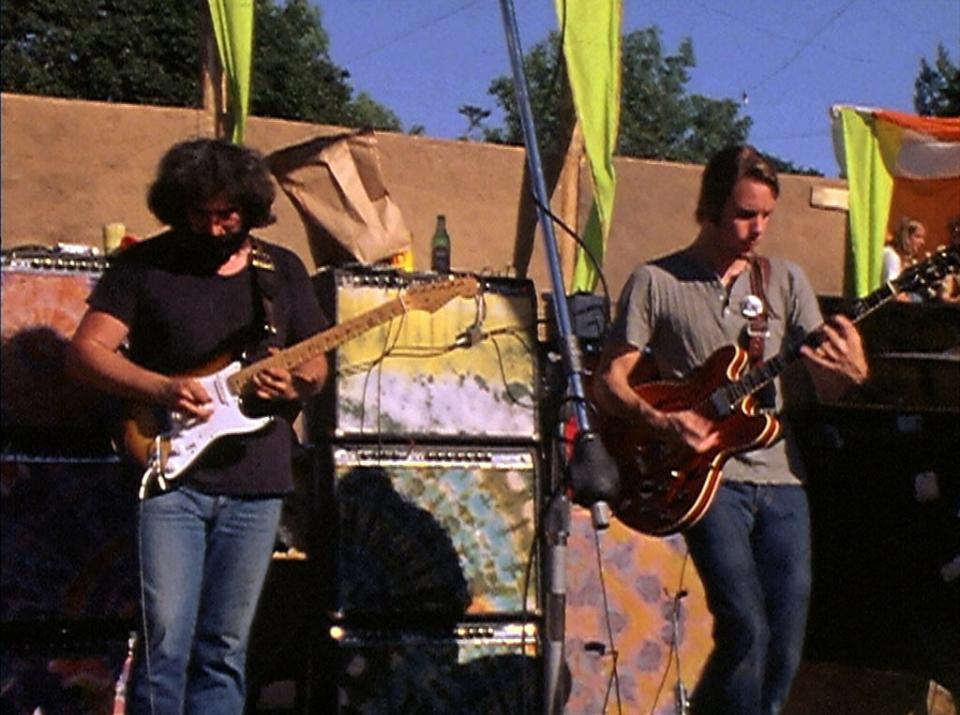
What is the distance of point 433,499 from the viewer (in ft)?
15.9

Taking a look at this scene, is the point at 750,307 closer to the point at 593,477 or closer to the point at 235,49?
the point at 593,477

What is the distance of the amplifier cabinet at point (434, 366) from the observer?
483 cm

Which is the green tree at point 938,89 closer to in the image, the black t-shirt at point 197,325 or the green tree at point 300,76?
the green tree at point 300,76

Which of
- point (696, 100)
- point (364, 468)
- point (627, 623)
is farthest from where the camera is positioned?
point (696, 100)

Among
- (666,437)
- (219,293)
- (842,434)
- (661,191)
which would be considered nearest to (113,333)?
(219,293)

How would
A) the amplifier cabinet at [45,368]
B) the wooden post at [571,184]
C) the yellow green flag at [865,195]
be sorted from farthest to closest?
the yellow green flag at [865,195], the wooden post at [571,184], the amplifier cabinet at [45,368]

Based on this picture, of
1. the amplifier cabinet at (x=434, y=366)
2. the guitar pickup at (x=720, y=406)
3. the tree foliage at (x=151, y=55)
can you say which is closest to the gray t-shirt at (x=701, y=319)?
the guitar pickup at (x=720, y=406)

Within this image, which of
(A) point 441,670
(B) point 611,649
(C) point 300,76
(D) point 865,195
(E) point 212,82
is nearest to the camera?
(A) point 441,670

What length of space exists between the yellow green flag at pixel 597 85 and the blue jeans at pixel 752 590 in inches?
134

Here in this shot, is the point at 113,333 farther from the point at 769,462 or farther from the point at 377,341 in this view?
the point at 769,462

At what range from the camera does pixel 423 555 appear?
480 cm

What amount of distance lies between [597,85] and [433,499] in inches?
128

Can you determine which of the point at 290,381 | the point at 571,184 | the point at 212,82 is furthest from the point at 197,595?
the point at 571,184

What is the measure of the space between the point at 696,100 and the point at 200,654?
764 centimetres
